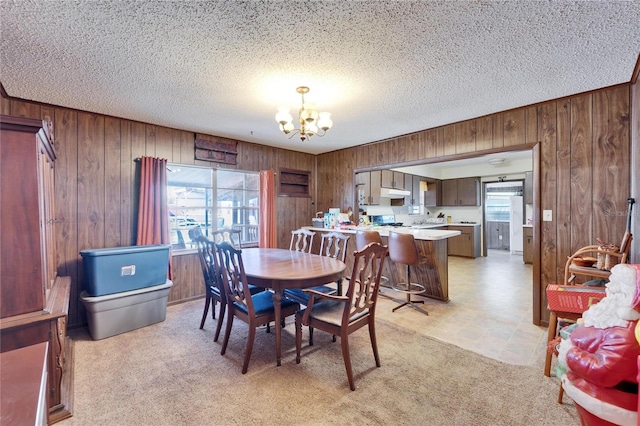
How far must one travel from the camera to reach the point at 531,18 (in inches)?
63.9

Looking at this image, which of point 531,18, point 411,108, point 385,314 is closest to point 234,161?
point 411,108

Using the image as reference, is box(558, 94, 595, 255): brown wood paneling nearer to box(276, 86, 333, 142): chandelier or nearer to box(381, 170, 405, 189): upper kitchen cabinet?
box(276, 86, 333, 142): chandelier

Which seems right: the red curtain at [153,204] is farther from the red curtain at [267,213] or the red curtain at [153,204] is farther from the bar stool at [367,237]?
the bar stool at [367,237]

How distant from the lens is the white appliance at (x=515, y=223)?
6.88m

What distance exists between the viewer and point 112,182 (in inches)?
130

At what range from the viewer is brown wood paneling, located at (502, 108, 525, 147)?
119 inches

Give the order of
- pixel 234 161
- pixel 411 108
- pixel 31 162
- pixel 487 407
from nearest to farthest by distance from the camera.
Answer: pixel 31 162, pixel 487 407, pixel 411 108, pixel 234 161

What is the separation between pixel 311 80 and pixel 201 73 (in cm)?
90

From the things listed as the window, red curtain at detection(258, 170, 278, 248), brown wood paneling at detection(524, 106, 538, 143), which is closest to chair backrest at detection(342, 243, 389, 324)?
brown wood paneling at detection(524, 106, 538, 143)

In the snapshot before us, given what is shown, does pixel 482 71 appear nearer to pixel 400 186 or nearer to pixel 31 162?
pixel 31 162

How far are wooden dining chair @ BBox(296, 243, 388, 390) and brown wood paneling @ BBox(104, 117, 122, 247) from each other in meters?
2.55

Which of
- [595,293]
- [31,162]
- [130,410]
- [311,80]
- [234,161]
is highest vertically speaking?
[311,80]

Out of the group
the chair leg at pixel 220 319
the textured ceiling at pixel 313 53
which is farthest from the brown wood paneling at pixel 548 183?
the chair leg at pixel 220 319

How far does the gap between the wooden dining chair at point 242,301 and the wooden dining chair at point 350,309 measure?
0.24 meters
